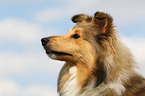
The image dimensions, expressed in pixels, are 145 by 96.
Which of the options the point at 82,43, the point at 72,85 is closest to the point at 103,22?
the point at 82,43

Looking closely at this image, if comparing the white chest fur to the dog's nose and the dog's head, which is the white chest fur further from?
the dog's nose

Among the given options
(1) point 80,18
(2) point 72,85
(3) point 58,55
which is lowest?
(2) point 72,85

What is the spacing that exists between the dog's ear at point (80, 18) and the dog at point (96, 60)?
429 mm

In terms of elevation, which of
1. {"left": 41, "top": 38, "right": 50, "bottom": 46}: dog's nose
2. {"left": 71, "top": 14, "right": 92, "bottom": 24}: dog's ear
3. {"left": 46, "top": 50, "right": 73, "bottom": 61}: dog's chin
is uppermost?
{"left": 71, "top": 14, "right": 92, "bottom": 24}: dog's ear

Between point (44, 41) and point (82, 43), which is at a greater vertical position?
point (44, 41)

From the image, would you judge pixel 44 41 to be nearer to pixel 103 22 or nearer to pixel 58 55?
pixel 58 55

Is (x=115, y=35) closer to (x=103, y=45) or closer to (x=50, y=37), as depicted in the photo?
(x=103, y=45)

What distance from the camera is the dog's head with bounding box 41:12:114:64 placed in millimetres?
6156

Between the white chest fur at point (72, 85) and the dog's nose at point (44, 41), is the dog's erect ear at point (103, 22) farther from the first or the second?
the dog's nose at point (44, 41)

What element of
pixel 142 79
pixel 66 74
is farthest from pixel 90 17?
pixel 142 79

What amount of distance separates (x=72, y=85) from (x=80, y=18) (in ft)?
6.22

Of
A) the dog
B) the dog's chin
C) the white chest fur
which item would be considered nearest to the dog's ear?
the dog

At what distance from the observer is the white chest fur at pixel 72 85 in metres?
6.36

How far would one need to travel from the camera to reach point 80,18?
280 inches
